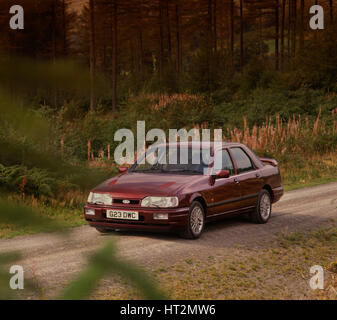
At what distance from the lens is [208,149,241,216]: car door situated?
993 cm

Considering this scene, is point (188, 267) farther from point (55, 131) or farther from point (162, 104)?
point (162, 104)

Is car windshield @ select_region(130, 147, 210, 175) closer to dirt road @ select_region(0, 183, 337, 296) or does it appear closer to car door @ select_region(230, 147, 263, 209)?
car door @ select_region(230, 147, 263, 209)

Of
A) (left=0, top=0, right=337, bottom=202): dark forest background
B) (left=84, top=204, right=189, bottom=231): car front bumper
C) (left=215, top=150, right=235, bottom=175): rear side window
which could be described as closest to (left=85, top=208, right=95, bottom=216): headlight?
(left=84, top=204, right=189, bottom=231): car front bumper

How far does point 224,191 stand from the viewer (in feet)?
33.3

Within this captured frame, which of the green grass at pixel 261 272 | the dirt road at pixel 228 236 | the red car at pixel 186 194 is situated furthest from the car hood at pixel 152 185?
the green grass at pixel 261 272

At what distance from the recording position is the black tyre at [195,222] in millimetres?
9406

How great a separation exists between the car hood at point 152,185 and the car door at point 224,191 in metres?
0.40

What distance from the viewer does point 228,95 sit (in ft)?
139

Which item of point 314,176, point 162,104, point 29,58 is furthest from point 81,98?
point 162,104

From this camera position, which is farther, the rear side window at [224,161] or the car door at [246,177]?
the car door at [246,177]

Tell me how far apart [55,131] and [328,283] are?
22.0 ft

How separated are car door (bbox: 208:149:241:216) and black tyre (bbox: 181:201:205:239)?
0.77 ft

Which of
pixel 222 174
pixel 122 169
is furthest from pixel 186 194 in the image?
pixel 122 169

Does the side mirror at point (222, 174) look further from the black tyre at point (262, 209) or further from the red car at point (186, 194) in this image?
the black tyre at point (262, 209)
